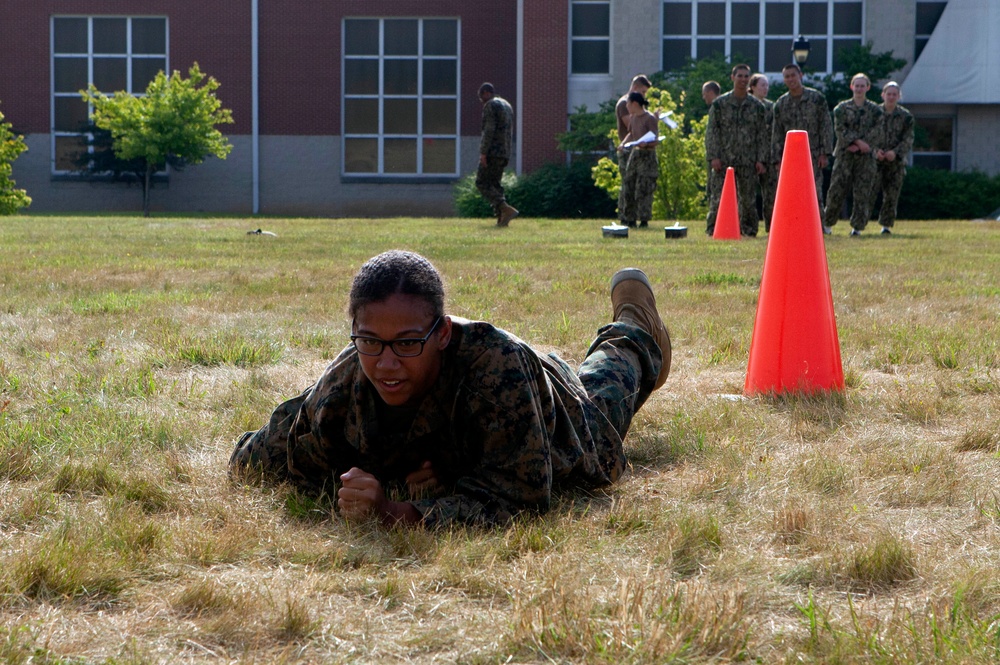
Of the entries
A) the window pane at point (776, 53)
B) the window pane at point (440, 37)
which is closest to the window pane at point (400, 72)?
the window pane at point (440, 37)

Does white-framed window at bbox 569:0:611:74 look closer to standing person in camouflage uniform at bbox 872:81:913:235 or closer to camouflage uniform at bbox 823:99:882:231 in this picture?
standing person in camouflage uniform at bbox 872:81:913:235

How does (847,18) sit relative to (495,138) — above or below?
above

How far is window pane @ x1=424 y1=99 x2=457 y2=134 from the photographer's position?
38.5 m

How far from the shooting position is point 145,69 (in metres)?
38.5

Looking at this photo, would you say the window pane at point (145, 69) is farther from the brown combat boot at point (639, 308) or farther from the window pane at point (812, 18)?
the brown combat boot at point (639, 308)

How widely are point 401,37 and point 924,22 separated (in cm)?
1545

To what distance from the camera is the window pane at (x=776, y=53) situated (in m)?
35.9

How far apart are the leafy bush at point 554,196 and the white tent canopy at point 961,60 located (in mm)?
9687

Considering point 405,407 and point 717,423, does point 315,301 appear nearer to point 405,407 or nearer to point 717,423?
point 717,423

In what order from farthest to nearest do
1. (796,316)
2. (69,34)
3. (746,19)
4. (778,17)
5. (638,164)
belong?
(69,34), (746,19), (778,17), (638,164), (796,316)

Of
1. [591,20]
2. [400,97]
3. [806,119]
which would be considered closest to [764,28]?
[591,20]

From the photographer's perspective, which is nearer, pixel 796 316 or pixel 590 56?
pixel 796 316

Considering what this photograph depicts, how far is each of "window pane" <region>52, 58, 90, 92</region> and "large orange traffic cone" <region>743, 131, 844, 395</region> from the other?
36.6 metres

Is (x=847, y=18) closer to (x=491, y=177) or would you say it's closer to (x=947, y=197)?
(x=947, y=197)
